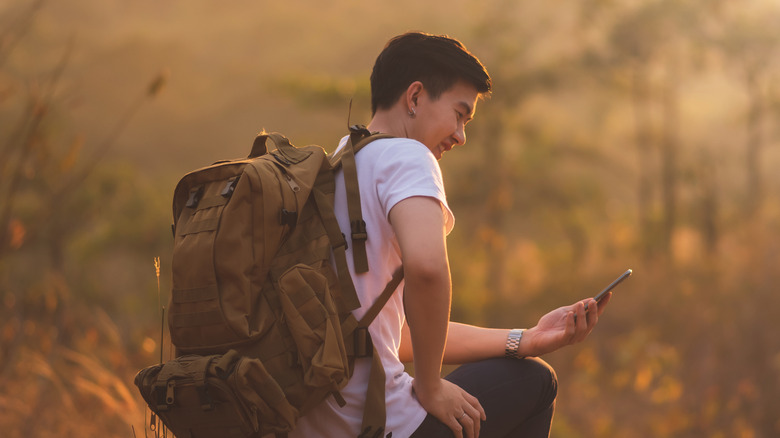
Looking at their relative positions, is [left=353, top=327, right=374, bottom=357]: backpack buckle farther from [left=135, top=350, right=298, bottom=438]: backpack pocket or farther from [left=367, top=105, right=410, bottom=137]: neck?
[left=367, top=105, right=410, bottom=137]: neck

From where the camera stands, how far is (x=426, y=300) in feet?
4.42

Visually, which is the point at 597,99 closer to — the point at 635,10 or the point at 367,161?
the point at 635,10

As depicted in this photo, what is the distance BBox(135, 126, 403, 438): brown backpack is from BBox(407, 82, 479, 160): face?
0.34 metres

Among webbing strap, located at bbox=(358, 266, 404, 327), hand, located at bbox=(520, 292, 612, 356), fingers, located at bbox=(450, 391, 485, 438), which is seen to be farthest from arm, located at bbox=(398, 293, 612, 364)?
webbing strap, located at bbox=(358, 266, 404, 327)

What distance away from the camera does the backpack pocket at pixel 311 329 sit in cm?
130

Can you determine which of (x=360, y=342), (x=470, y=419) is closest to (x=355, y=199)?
(x=360, y=342)

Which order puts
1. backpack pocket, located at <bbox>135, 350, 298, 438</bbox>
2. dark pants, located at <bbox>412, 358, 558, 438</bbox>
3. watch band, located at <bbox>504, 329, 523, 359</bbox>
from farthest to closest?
watch band, located at <bbox>504, 329, 523, 359</bbox>, dark pants, located at <bbox>412, 358, 558, 438</bbox>, backpack pocket, located at <bbox>135, 350, 298, 438</bbox>

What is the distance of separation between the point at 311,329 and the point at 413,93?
58 centimetres

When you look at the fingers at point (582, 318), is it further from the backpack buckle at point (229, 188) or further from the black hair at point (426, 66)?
the backpack buckle at point (229, 188)

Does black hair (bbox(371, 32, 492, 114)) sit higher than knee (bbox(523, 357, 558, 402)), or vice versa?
black hair (bbox(371, 32, 492, 114))

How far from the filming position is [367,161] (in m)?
1.45

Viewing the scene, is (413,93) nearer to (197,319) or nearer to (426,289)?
(426,289)

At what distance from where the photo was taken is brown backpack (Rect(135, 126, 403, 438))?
130 cm

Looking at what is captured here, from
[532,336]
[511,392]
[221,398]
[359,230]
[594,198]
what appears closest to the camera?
[221,398]
